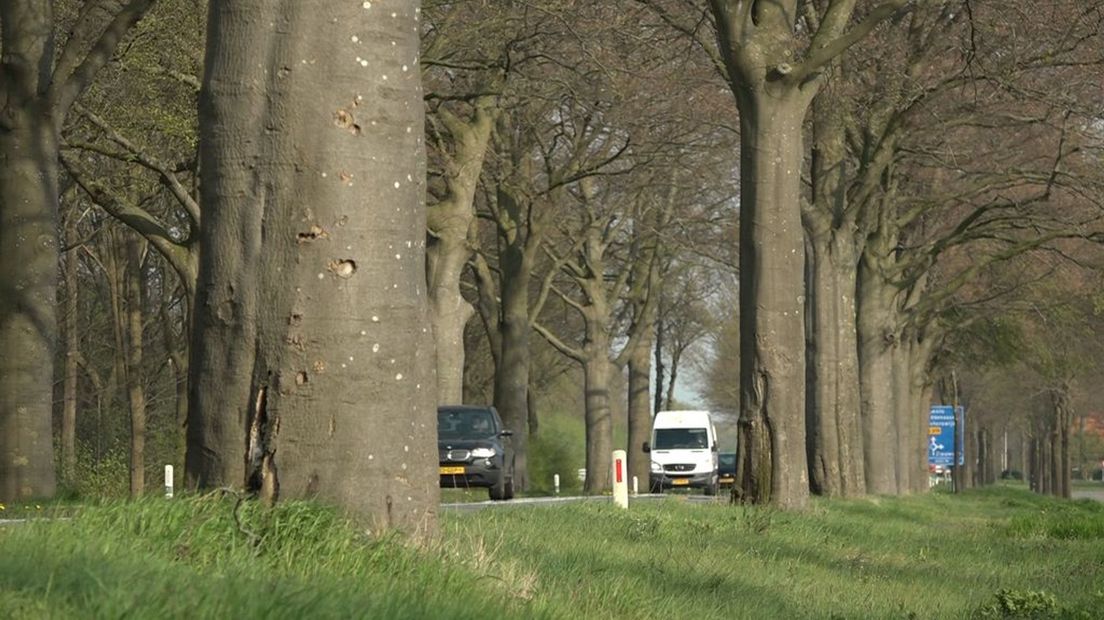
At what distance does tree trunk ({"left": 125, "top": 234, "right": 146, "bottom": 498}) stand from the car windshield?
619 cm

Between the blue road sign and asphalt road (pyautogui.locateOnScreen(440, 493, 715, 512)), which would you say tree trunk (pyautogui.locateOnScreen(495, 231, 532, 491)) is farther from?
the blue road sign

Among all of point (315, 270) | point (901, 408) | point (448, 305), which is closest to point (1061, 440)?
point (901, 408)

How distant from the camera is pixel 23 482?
1970 centimetres

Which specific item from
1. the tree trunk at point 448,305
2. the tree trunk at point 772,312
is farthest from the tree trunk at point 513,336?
the tree trunk at point 772,312

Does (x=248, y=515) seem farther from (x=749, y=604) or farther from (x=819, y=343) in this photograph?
(x=819, y=343)

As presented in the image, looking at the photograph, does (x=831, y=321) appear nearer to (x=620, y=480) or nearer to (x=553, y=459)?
(x=620, y=480)

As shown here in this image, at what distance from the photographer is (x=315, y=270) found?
9.03 metres

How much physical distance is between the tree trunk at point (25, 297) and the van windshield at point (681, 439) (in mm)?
29941

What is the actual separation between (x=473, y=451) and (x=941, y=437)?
42.1 meters

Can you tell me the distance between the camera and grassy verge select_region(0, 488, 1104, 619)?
561 cm

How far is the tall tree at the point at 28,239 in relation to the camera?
1983 cm

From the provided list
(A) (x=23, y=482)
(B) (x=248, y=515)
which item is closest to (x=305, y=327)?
(B) (x=248, y=515)

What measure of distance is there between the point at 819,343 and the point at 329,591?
78.5 ft

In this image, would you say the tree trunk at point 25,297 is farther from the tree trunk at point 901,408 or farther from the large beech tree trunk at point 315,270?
the tree trunk at point 901,408
